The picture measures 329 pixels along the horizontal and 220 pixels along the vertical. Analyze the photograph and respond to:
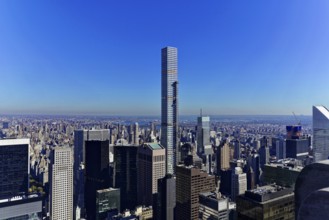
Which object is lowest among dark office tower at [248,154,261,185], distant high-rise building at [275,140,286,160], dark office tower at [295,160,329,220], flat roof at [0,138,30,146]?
dark office tower at [248,154,261,185]

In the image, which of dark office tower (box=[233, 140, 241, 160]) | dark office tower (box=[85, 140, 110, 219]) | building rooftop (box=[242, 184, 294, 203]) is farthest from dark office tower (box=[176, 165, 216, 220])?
dark office tower (box=[233, 140, 241, 160])

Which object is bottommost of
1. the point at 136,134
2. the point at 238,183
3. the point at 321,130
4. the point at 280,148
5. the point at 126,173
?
the point at 238,183

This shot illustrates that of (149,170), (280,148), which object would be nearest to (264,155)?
(280,148)

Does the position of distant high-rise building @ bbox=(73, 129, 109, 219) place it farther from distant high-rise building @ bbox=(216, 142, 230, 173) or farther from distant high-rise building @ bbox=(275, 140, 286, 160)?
distant high-rise building @ bbox=(275, 140, 286, 160)

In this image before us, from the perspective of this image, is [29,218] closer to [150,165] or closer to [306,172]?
[150,165]

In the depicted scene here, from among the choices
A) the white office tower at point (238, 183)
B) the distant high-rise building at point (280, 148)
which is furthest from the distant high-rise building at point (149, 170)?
the distant high-rise building at point (280, 148)

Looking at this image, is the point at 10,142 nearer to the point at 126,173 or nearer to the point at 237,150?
the point at 126,173
